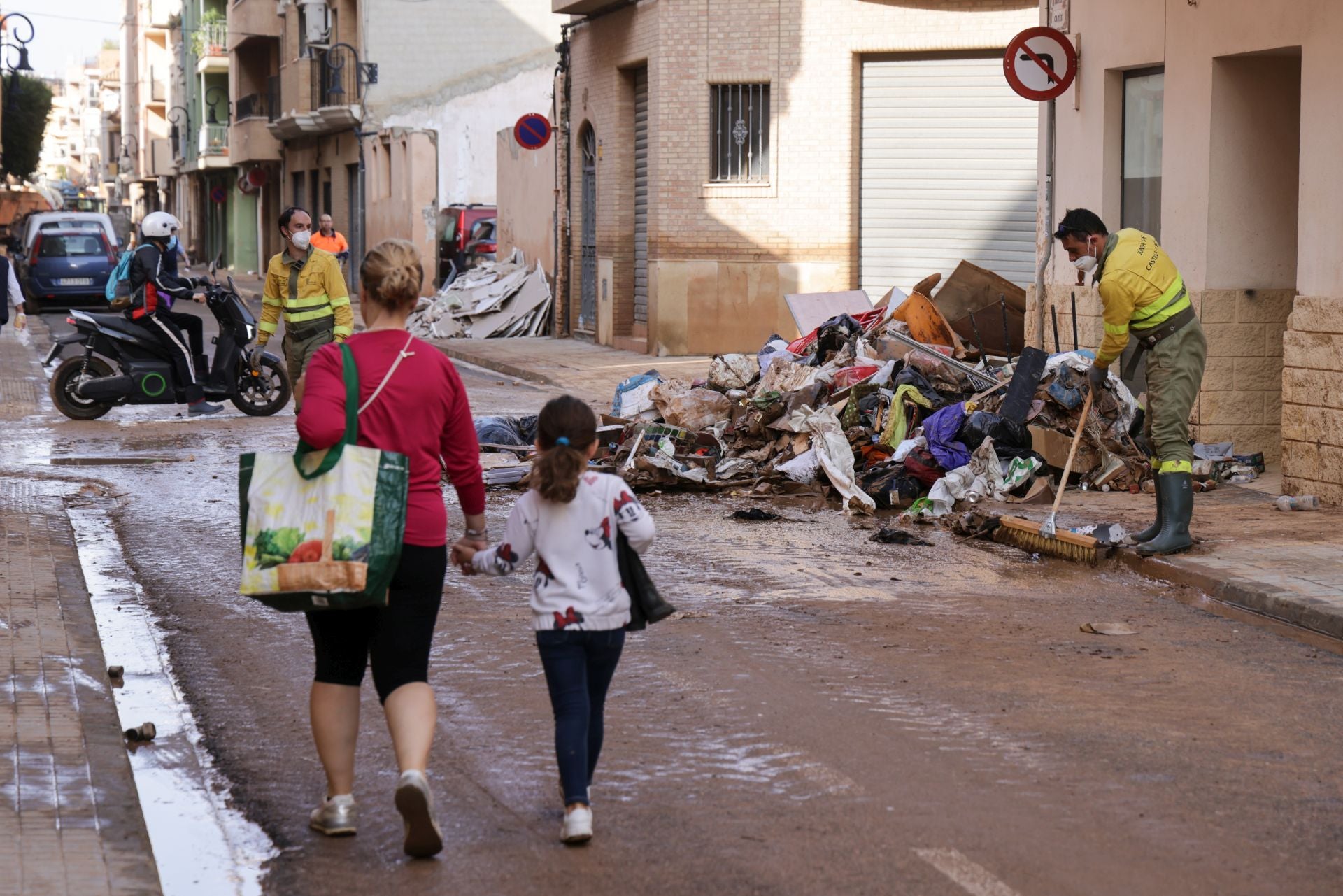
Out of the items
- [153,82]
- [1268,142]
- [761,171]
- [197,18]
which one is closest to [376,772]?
[1268,142]

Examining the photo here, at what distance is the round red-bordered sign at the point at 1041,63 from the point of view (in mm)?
14055

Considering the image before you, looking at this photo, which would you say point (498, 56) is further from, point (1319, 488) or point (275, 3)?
point (1319, 488)

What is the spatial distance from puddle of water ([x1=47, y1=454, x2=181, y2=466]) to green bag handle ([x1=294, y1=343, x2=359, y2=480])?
30.2 feet

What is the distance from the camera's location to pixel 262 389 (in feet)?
54.1

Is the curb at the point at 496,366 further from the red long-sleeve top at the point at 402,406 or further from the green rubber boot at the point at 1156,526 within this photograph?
the red long-sleeve top at the point at 402,406

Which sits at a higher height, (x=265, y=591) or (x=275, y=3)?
(x=275, y=3)

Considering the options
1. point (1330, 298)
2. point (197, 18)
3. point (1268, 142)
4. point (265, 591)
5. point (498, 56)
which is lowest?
point (265, 591)

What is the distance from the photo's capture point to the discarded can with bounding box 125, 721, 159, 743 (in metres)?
6.01

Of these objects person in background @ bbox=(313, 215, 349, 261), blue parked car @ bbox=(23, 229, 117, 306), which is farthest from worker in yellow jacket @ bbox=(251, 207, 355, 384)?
blue parked car @ bbox=(23, 229, 117, 306)

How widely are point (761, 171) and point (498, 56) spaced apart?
1775 centimetres

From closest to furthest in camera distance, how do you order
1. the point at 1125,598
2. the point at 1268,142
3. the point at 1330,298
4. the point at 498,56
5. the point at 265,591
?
1. the point at 265,591
2. the point at 1125,598
3. the point at 1330,298
4. the point at 1268,142
5. the point at 498,56

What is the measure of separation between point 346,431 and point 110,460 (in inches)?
376

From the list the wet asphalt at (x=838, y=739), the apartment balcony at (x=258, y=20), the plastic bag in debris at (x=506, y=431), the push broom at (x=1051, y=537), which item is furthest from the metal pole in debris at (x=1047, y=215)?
the apartment balcony at (x=258, y=20)

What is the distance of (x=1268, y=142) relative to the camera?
12602 millimetres
